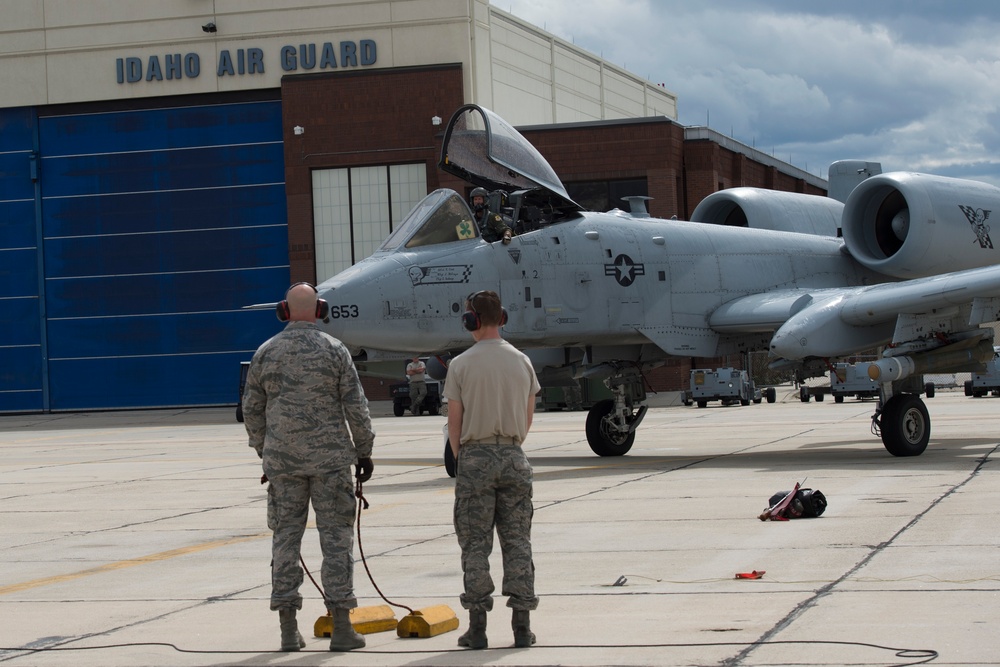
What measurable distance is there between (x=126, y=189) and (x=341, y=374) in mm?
45565

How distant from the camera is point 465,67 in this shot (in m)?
47.5

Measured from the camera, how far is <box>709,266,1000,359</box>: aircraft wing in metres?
14.6

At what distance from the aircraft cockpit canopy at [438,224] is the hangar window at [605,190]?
30172mm

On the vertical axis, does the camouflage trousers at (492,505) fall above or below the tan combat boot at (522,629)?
above

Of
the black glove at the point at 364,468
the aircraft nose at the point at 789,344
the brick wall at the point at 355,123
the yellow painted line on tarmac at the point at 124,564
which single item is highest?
the brick wall at the point at 355,123

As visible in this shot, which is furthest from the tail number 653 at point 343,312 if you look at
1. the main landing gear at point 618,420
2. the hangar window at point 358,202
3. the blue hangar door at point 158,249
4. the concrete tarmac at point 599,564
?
the blue hangar door at point 158,249

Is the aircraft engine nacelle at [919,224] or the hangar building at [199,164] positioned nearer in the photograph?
the aircraft engine nacelle at [919,224]

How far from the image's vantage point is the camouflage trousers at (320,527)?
6523 mm

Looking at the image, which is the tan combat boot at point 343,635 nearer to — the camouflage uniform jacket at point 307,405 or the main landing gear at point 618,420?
the camouflage uniform jacket at point 307,405

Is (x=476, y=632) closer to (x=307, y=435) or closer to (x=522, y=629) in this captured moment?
(x=522, y=629)

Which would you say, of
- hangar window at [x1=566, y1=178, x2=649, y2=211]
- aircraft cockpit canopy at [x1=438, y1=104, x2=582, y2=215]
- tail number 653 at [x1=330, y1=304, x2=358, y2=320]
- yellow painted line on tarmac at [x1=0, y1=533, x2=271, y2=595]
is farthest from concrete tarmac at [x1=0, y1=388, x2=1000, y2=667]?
hangar window at [x1=566, y1=178, x2=649, y2=211]

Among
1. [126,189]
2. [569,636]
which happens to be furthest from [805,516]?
[126,189]

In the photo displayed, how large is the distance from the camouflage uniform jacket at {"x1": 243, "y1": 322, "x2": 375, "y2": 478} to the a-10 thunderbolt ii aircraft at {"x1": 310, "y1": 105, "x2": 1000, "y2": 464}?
8055 mm

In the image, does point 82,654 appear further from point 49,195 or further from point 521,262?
point 49,195
